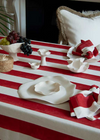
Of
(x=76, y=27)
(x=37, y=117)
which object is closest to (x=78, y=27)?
(x=76, y=27)

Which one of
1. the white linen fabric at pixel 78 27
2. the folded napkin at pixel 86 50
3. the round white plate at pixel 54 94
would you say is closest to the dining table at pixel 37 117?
the round white plate at pixel 54 94

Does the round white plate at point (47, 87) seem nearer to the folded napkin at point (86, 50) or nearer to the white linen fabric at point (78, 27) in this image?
the folded napkin at point (86, 50)

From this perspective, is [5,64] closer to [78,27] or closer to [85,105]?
[85,105]

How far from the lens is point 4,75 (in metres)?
1.01

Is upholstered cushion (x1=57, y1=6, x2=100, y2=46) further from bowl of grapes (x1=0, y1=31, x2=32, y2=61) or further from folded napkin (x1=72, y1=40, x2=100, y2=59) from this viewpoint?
bowl of grapes (x1=0, y1=31, x2=32, y2=61)

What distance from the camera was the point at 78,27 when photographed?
1.91 m

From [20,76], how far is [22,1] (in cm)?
171

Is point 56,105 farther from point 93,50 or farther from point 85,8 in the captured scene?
point 85,8

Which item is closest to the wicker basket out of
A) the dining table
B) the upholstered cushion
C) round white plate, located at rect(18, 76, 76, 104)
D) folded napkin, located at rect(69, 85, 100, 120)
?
the dining table

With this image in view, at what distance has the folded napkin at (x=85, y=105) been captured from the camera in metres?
0.71

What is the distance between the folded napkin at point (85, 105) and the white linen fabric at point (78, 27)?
118 centimetres

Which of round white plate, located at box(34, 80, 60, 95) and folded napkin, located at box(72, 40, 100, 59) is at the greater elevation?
folded napkin, located at box(72, 40, 100, 59)

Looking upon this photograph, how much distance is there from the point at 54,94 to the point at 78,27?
123 cm

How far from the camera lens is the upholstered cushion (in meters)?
1.91
